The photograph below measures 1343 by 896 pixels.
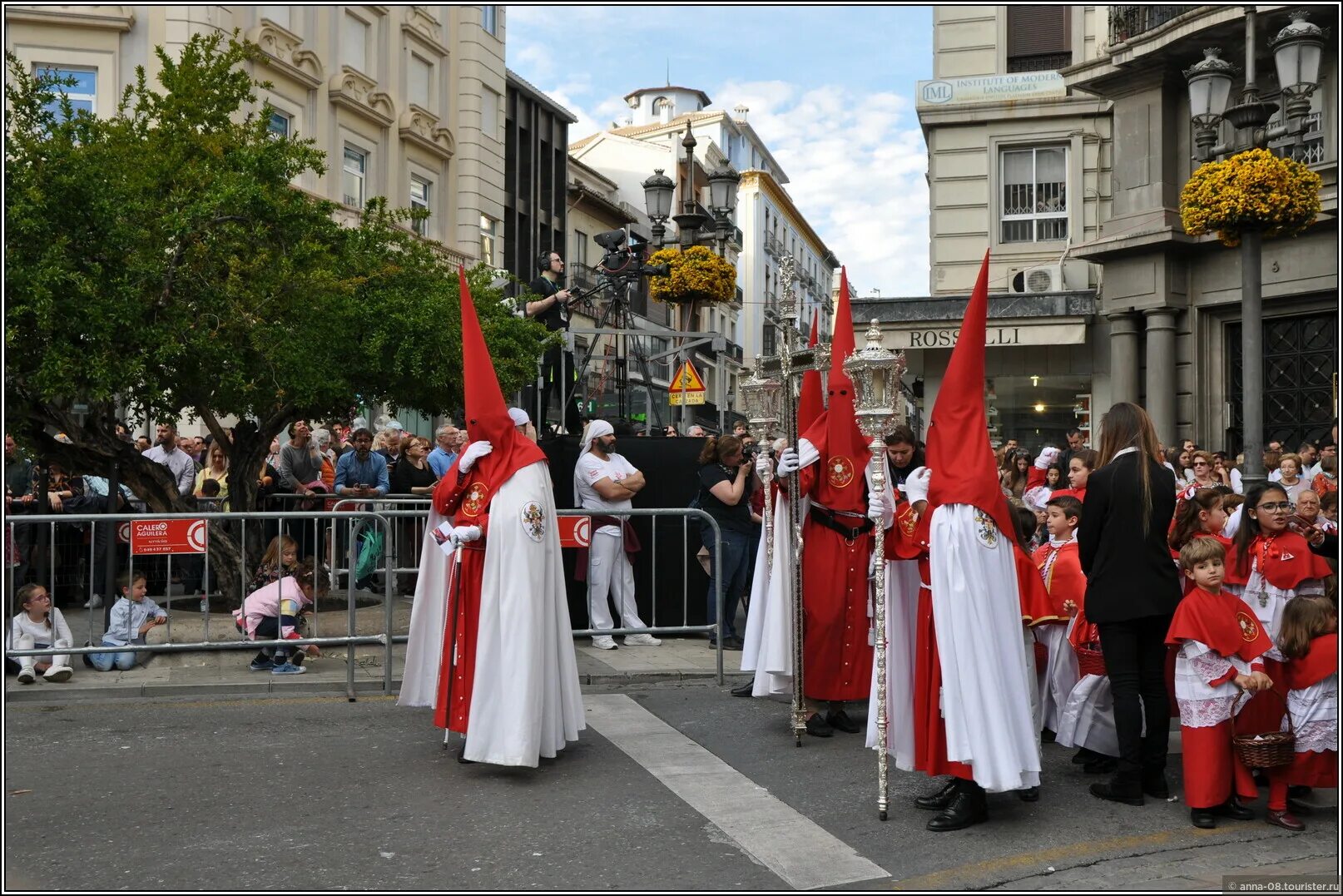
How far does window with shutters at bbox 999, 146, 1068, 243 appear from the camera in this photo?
22125 mm

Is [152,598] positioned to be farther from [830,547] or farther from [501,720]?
[830,547]

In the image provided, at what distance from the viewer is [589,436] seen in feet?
35.6

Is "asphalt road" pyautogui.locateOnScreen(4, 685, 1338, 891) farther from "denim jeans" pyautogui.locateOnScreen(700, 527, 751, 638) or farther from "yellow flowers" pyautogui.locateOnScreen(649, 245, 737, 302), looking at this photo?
"yellow flowers" pyautogui.locateOnScreen(649, 245, 737, 302)

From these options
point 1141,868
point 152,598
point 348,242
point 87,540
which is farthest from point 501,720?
point 348,242

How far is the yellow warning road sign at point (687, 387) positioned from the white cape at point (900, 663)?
23.1 feet

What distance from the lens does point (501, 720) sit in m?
6.63

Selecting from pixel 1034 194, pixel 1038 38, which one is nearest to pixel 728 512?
pixel 1034 194

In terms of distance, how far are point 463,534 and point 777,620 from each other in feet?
6.56

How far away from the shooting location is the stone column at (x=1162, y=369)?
60.6 ft

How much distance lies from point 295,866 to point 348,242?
1199 cm

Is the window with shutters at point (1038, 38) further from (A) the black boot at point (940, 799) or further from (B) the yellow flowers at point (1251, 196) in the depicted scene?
(A) the black boot at point (940, 799)

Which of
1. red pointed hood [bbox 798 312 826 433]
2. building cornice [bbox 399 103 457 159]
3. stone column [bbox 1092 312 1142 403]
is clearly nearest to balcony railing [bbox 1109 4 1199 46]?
stone column [bbox 1092 312 1142 403]

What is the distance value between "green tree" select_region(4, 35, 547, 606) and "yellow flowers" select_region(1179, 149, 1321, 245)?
8014 millimetres

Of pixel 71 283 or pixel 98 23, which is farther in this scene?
pixel 98 23
